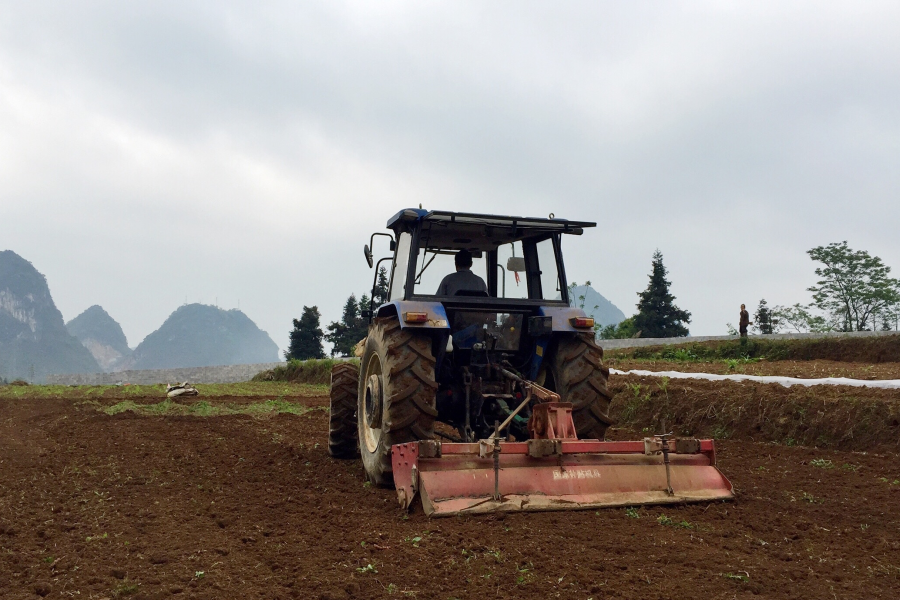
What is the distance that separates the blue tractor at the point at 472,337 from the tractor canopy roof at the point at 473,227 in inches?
0.4

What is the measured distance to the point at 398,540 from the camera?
4.25 metres

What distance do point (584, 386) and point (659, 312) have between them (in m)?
41.8

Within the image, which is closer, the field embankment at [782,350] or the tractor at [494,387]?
the tractor at [494,387]

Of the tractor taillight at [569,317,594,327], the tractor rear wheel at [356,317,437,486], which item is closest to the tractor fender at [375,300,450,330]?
the tractor rear wheel at [356,317,437,486]

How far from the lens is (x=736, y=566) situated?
12.1 feet

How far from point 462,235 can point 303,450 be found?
3576 millimetres

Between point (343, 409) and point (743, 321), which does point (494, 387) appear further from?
point (743, 321)

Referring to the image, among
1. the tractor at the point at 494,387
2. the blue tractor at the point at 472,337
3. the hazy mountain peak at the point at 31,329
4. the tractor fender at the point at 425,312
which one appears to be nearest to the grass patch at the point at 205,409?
the tractor at the point at 494,387

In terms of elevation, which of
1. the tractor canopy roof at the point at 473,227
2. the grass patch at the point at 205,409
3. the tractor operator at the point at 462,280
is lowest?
the grass patch at the point at 205,409

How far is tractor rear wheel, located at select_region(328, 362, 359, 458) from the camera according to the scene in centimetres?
764

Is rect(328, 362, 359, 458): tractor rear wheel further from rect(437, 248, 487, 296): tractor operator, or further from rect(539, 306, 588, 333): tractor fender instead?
rect(539, 306, 588, 333): tractor fender

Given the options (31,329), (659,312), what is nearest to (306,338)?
(659,312)

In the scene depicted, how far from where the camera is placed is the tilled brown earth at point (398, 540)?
3.48m

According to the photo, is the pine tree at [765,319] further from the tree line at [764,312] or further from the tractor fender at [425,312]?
the tractor fender at [425,312]
